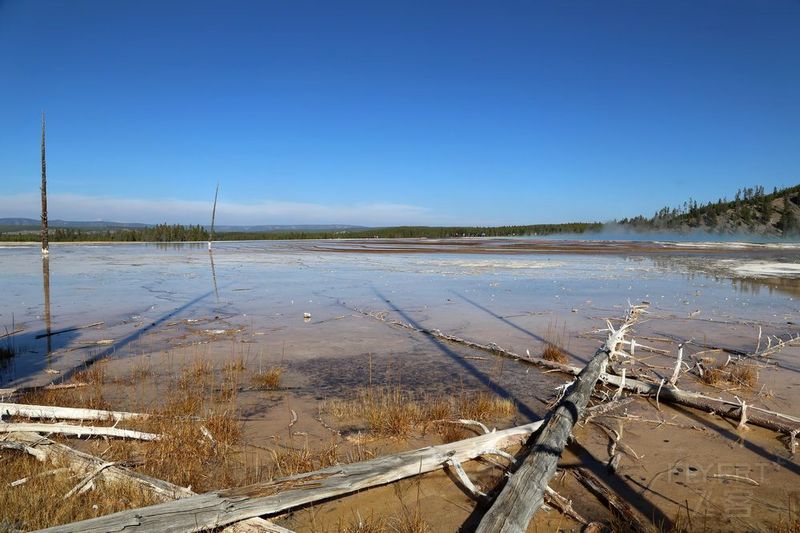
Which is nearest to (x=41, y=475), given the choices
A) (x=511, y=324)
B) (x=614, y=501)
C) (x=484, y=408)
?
(x=484, y=408)

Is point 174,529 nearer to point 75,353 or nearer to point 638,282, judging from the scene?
point 75,353

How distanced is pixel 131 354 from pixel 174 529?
623 cm

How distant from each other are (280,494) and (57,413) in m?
2.93

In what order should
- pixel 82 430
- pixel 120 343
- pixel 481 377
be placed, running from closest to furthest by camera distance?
pixel 82 430 → pixel 481 377 → pixel 120 343

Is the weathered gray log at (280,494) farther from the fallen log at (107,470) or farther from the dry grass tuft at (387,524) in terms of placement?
the dry grass tuft at (387,524)

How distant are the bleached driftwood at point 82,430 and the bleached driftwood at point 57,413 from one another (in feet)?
0.71

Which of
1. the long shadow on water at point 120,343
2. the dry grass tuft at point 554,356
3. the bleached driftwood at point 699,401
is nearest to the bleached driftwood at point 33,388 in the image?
the long shadow on water at point 120,343

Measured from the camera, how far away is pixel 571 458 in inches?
178

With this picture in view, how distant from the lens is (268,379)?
6.63 metres

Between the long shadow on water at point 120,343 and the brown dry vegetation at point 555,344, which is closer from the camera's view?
the long shadow on water at point 120,343

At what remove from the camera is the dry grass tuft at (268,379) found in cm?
656

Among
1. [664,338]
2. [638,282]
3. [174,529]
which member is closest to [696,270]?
[638,282]

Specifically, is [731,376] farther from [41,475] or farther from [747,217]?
[747,217]

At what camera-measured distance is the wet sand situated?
A: 3910 millimetres
